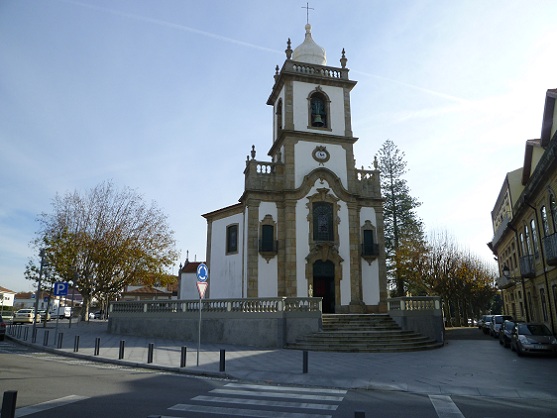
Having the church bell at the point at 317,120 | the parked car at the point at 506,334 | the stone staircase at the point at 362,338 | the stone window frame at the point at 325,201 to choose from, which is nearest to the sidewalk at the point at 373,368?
the stone staircase at the point at 362,338

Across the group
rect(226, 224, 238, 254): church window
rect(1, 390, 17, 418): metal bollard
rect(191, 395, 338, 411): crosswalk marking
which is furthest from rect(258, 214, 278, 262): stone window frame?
rect(1, 390, 17, 418): metal bollard

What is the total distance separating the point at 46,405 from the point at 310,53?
2840 cm

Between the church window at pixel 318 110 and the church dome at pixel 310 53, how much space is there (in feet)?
11.3

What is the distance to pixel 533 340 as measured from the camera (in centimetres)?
1642

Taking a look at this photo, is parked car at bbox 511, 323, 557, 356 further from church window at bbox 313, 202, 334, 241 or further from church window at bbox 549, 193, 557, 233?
church window at bbox 313, 202, 334, 241

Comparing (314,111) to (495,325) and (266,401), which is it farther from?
(266,401)

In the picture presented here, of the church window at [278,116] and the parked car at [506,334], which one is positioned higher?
the church window at [278,116]

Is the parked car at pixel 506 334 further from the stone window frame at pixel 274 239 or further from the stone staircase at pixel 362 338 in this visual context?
the stone window frame at pixel 274 239

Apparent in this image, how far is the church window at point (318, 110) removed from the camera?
27844mm

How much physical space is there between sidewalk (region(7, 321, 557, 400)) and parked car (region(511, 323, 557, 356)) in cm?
44

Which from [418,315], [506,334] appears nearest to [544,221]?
[506,334]

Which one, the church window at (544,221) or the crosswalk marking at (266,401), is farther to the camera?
the church window at (544,221)

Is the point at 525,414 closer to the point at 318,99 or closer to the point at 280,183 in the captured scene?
the point at 280,183

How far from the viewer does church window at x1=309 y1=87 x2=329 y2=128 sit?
27.8 metres
